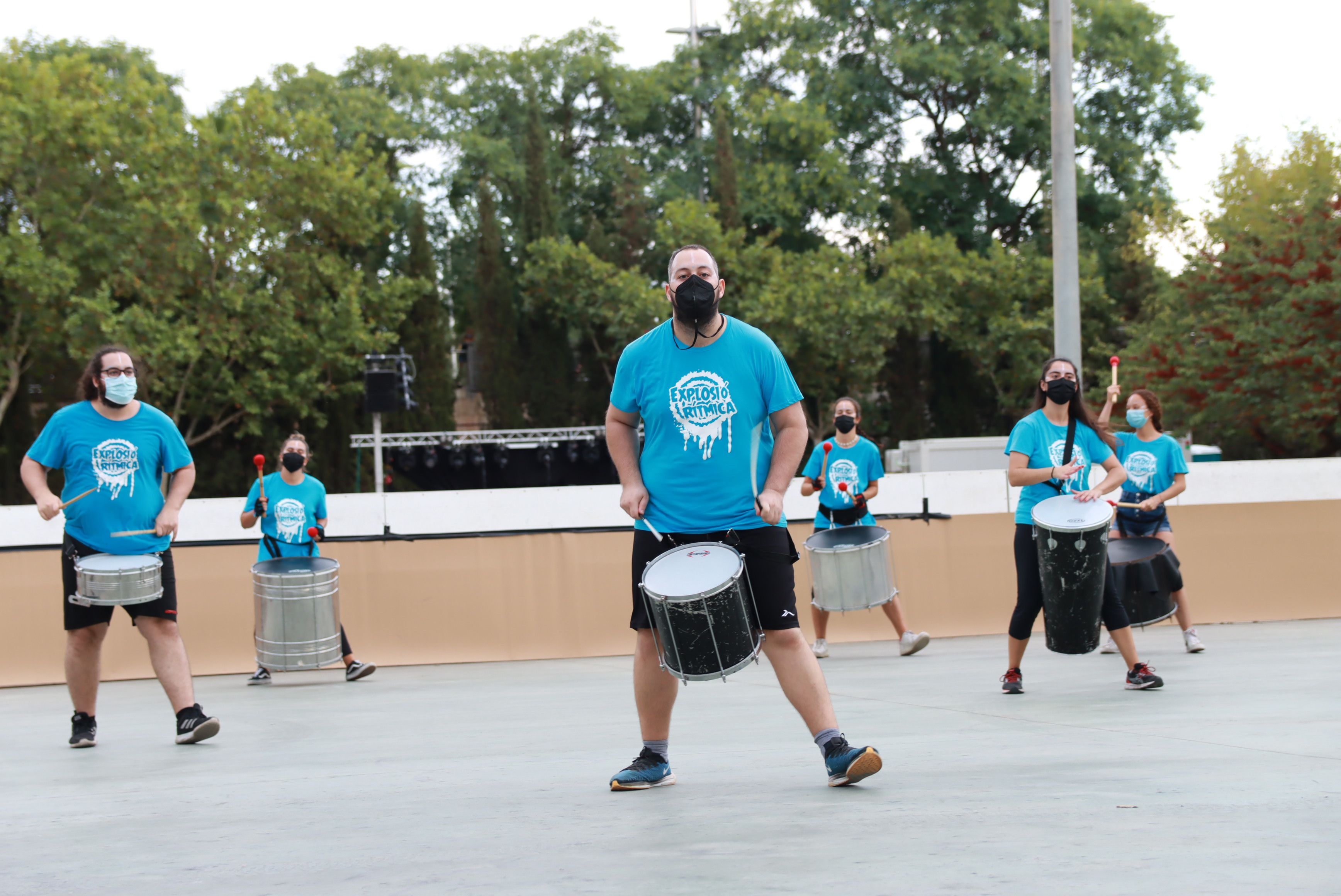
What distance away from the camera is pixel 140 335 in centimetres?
3531

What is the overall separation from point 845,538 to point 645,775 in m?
5.44

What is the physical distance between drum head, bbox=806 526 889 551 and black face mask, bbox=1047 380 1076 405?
253 cm

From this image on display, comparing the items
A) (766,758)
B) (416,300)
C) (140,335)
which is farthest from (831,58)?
(766,758)

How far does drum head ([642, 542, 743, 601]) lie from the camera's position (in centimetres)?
480

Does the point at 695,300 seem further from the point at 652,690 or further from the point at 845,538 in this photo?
the point at 845,538

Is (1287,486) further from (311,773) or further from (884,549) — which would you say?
(311,773)

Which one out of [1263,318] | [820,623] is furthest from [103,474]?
[1263,318]

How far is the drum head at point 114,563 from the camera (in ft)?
22.5

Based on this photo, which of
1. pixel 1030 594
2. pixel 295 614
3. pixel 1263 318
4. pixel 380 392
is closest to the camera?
pixel 1030 594

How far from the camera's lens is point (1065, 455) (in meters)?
7.88

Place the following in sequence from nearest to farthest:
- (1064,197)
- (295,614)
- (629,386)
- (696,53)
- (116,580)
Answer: (629,386), (116,580), (295,614), (1064,197), (696,53)

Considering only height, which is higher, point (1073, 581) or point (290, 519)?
point (290, 519)

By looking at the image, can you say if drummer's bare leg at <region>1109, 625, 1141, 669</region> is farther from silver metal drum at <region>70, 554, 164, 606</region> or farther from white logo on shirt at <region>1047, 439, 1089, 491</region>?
silver metal drum at <region>70, 554, 164, 606</region>

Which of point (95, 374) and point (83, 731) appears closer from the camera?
point (95, 374)
